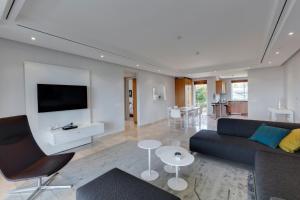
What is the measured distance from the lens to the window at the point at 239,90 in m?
9.27

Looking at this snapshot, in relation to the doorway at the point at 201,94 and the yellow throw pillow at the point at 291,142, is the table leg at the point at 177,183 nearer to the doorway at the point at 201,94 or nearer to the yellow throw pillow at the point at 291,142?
the yellow throw pillow at the point at 291,142

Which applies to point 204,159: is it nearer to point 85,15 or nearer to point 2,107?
point 85,15

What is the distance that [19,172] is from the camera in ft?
6.26

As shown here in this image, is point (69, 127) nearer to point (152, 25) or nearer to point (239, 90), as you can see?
point (152, 25)

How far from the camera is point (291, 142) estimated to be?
87.3 inches

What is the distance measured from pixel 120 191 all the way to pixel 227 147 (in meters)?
2.01

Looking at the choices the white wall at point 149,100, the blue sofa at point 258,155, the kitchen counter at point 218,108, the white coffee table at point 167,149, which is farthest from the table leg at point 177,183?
the kitchen counter at point 218,108

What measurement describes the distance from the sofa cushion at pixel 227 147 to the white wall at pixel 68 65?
2.94 metres

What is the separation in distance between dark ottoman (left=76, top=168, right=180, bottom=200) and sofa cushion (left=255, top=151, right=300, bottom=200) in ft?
2.68

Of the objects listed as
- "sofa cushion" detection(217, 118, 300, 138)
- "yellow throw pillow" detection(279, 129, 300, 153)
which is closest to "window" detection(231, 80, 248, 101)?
"sofa cushion" detection(217, 118, 300, 138)

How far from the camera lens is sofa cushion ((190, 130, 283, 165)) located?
2357mm

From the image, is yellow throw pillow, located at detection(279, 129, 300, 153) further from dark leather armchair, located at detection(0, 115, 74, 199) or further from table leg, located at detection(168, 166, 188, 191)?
dark leather armchair, located at detection(0, 115, 74, 199)

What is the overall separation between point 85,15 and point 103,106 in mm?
2878

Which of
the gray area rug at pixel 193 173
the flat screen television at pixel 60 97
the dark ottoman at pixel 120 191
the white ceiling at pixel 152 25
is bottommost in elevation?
the gray area rug at pixel 193 173
